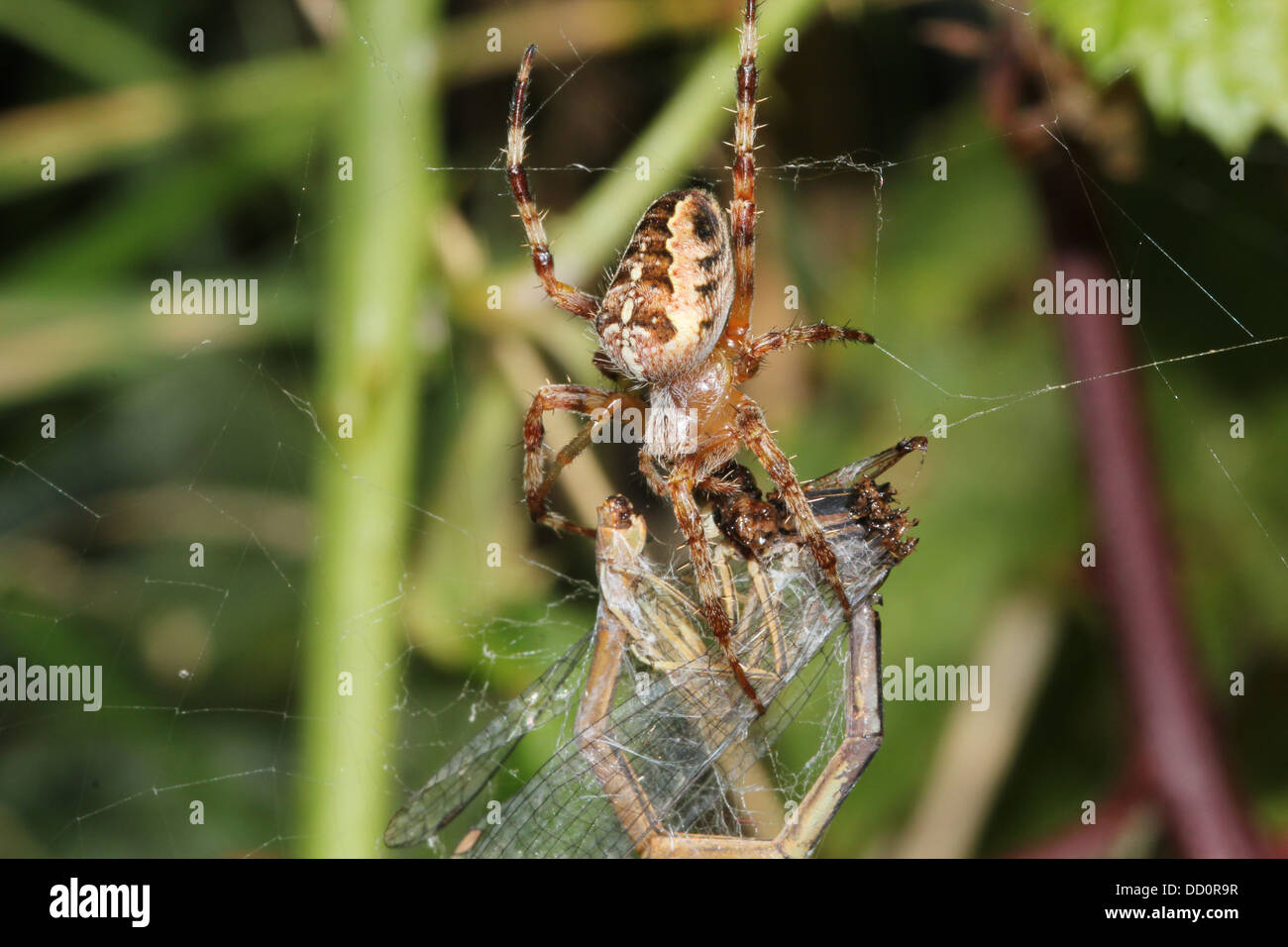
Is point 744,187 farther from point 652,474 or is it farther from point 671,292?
point 652,474

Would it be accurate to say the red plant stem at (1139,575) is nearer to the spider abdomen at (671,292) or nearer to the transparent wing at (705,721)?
the transparent wing at (705,721)

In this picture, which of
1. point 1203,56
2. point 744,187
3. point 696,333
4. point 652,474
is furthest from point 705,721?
point 1203,56

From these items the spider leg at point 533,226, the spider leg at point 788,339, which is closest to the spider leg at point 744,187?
the spider leg at point 788,339

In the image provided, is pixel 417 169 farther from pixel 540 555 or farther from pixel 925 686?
pixel 925 686

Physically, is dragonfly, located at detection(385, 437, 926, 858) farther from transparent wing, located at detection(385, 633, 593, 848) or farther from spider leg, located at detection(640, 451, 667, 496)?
spider leg, located at detection(640, 451, 667, 496)

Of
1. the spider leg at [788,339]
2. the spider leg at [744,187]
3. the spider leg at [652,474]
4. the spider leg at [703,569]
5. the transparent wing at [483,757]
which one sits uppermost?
the spider leg at [744,187]
